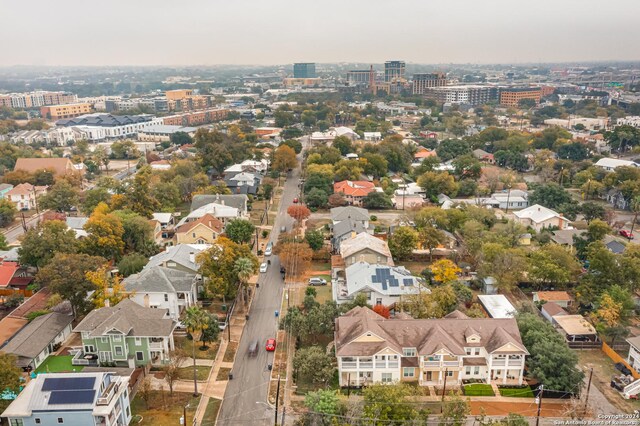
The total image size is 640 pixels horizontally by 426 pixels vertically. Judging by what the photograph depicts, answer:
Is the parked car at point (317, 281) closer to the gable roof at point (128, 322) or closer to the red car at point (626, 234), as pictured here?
the gable roof at point (128, 322)

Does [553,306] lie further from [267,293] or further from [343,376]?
[267,293]

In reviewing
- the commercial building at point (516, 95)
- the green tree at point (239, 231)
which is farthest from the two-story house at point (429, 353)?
the commercial building at point (516, 95)

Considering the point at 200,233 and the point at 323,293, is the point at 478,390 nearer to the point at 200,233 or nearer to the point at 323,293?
the point at 323,293

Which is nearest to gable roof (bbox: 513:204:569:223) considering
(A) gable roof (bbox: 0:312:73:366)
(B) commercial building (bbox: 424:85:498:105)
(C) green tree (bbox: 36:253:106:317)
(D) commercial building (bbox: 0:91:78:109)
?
(C) green tree (bbox: 36:253:106:317)

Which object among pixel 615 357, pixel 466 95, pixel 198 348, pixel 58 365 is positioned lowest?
pixel 615 357

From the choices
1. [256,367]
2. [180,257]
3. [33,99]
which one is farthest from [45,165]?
[33,99]

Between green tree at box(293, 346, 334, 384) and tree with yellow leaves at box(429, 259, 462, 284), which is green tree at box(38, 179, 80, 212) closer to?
green tree at box(293, 346, 334, 384)
